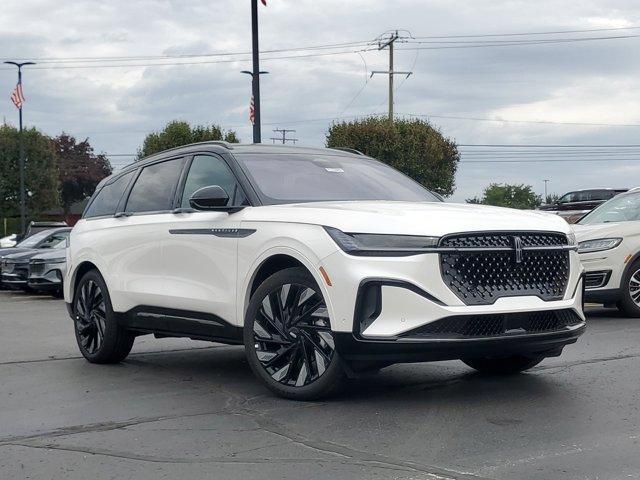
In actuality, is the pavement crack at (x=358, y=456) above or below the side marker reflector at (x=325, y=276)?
below

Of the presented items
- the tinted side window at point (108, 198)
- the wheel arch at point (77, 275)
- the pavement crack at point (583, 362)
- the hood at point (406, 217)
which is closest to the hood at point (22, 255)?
the tinted side window at point (108, 198)

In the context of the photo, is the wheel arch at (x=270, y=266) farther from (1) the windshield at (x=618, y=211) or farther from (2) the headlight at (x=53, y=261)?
(2) the headlight at (x=53, y=261)

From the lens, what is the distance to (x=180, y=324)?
769cm

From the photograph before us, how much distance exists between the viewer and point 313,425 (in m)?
5.87

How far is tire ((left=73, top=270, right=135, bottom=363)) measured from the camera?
344 inches

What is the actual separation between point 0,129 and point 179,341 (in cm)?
5944

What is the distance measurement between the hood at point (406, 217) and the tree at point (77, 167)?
7873cm

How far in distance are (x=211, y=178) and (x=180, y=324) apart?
1154 mm

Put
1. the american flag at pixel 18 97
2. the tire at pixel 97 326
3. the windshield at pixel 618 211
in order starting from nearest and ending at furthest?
the tire at pixel 97 326
the windshield at pixel 618 211
the american flag at pixel 18 97

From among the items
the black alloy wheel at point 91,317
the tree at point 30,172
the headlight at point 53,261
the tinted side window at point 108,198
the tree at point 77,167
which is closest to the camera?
the black alloy wheel at point 91,317

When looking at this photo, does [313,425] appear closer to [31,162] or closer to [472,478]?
[472,478]

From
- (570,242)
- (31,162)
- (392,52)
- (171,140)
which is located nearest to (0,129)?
(31,162)

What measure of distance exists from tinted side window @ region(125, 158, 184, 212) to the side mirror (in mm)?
992

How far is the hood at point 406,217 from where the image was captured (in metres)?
6.11
